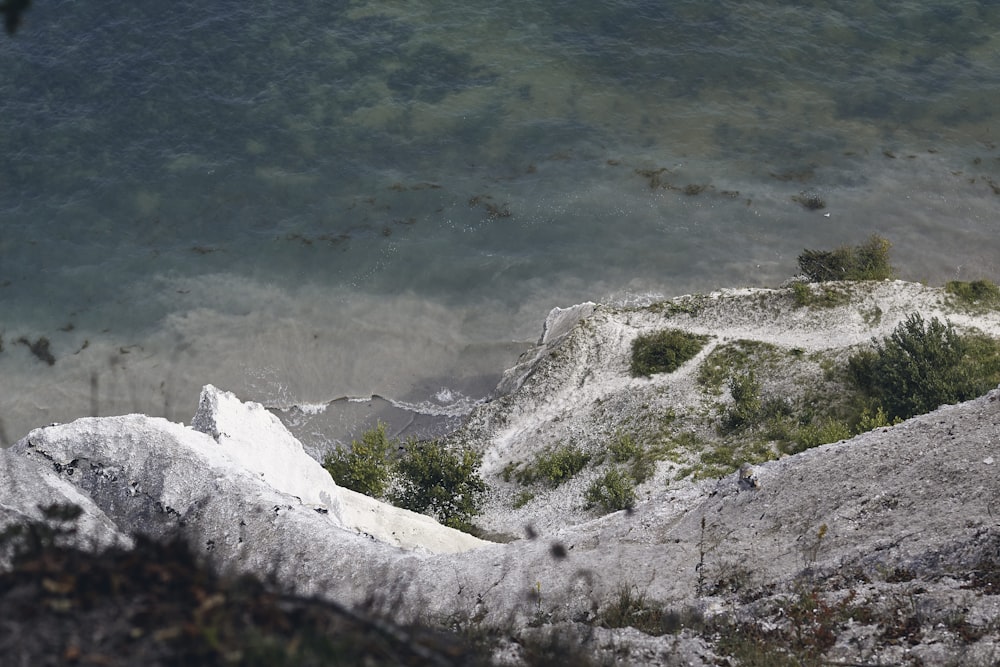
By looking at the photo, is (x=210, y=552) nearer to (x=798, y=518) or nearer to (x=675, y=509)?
(x=675, y=509)

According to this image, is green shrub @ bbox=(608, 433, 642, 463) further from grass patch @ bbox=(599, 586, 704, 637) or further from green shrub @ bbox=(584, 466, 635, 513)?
grass patch @ bbox=(599, 586, 704, 637)

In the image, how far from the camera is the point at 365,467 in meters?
32.1

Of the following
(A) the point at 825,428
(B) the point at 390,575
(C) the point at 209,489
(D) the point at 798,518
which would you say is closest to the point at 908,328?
(A) the point at 825,428

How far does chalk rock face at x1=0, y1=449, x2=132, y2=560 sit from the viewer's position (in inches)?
768

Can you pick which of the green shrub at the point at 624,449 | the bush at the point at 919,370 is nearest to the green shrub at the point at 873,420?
the bush at the point at 919,370

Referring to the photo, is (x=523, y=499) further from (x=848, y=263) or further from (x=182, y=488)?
(x=848, y=263)

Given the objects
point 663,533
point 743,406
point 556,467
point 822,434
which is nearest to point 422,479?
point 556,467

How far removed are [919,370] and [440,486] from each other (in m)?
16.3

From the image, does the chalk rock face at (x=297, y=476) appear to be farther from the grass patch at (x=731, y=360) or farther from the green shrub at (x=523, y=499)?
the grass patch at (x=731, y=360)

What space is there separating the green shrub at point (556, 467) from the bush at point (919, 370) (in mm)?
9558

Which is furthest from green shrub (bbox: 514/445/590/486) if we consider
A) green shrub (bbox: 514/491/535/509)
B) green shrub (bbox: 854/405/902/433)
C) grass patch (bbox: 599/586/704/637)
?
grass patch (bbox: 599/586/704/637)

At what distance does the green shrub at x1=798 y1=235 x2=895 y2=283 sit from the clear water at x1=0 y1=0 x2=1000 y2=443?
3.53 meters

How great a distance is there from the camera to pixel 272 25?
Answer: 58844 millimetres

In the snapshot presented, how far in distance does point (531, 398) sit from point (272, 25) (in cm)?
3687
